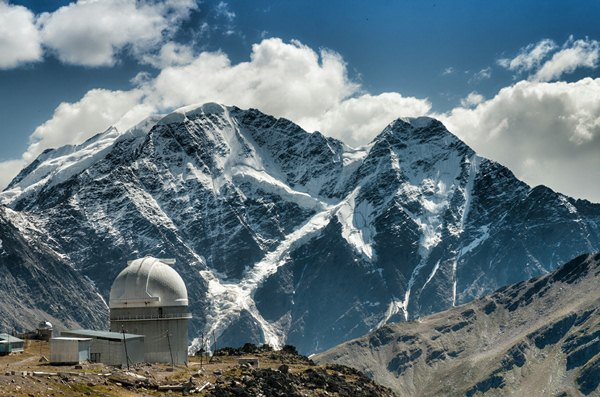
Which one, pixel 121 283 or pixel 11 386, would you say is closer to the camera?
pixel 11 386

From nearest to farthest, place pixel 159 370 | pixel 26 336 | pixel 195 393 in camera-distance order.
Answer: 1. pixel 195 393
2. pixel 159 370
3. pixel 26 336

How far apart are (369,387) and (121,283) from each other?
34348 mm

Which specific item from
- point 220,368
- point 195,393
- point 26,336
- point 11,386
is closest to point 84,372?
point 195,393

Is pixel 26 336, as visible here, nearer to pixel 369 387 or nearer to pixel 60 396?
pixel 369 387

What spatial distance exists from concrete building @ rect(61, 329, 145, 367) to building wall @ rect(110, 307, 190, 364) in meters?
7.27

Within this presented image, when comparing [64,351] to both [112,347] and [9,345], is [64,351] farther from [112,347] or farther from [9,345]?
[9,345]

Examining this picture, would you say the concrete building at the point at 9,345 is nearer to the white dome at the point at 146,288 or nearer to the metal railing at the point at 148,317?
the metal railing at the point at 148,317

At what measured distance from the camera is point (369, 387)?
116125 mm

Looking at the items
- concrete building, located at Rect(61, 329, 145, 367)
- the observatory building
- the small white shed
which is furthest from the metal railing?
the small white shed

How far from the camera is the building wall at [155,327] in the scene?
129875mm

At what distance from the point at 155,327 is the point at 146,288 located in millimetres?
4893

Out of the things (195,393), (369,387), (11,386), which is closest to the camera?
(11,386)

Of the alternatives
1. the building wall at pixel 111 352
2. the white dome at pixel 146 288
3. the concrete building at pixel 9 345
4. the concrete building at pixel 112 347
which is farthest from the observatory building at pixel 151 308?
the concrete building at pixel 9 345

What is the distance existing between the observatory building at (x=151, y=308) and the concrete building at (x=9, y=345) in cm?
1175
